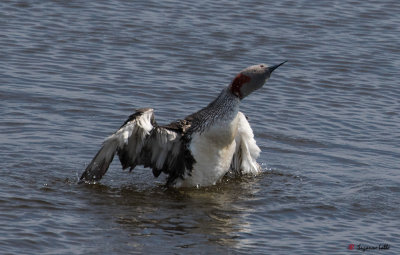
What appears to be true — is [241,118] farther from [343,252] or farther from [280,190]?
[343,252]

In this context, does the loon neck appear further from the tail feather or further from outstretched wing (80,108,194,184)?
the tail feather

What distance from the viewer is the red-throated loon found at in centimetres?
914

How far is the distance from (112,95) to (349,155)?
11.9ft

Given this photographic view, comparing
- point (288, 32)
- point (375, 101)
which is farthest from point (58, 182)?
point (288, 32)

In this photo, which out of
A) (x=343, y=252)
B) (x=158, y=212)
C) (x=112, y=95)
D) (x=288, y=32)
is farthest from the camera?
(x=288, y=32)

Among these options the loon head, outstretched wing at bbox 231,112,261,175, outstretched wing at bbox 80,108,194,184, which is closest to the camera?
outstretched wing at bbox 80,108,194,184

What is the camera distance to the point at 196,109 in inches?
484

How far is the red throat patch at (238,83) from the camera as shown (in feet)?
30.2

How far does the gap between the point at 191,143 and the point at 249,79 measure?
0.91 m

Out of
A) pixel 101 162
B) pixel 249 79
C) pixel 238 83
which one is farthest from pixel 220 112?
pixel 101 162

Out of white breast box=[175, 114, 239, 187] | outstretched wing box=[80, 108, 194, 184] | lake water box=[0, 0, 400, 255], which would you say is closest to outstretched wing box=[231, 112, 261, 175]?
lake water box=[0, 0, 400, 255]

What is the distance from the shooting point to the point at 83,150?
10.5 metres

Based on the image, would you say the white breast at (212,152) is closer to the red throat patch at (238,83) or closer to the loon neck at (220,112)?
the loon neck at (220,112)

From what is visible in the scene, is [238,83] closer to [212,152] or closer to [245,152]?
[212,152]
